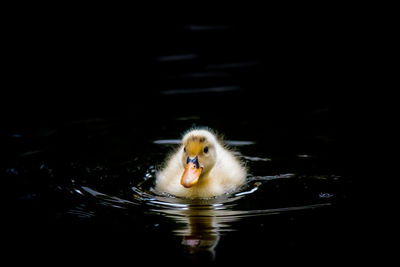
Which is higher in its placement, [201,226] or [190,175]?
[190,175]

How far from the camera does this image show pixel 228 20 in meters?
9.16

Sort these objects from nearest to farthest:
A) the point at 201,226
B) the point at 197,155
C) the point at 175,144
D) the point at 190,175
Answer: the point at 201,226 → the point at 190,175 → the point at 197,155 → the point at 175,144

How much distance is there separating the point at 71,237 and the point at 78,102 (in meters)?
3.37

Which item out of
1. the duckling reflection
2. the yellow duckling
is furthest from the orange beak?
the duckling reflection

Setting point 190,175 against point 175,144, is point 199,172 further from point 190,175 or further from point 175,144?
point 175,144

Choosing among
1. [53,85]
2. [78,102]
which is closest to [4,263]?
[78,102]

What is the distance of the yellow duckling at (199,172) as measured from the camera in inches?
168

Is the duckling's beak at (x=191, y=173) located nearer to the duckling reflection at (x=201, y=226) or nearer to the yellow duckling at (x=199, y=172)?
the yellow duckling at (x=199, y=172)

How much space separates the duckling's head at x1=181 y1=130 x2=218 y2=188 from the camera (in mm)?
4185

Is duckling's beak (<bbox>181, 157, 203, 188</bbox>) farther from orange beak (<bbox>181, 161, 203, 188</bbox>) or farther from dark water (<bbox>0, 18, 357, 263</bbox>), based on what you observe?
dark water (<bbox>0, 18, 357, 263</bbox>)

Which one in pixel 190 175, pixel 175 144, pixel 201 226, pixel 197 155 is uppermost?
pixel 175 144

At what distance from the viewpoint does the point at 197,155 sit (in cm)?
430

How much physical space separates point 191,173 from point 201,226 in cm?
58

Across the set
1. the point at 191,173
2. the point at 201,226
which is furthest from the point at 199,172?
the point at 201,226
